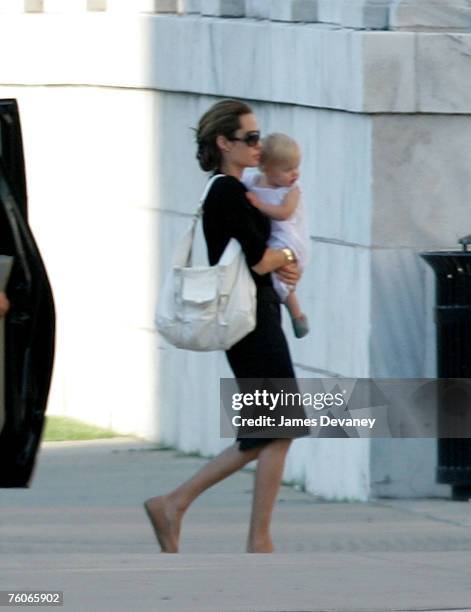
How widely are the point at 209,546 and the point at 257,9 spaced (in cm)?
346

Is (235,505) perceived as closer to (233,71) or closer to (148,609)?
(233,71)

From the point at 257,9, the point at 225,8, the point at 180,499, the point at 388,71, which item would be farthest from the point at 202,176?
the point at 180,499

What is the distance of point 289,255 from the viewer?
8289mm

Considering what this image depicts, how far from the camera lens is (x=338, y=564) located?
7773mm

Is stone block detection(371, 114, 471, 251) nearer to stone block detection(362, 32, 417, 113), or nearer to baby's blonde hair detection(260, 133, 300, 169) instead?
stone block detection(362, 32, 417, 113)

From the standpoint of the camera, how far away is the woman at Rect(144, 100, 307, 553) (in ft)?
26.9

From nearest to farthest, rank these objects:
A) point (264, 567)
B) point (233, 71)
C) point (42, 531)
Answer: point (264, 567), point (42, 531), point (233, 71)

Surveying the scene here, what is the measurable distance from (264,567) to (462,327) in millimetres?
2444

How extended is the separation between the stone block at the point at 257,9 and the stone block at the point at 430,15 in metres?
1.37

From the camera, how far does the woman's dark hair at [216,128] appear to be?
328 inches

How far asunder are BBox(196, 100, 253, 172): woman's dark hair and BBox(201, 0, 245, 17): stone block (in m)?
3.33

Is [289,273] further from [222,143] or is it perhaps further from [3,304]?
[3,304]

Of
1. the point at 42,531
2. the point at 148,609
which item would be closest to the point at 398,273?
the point at 42,531

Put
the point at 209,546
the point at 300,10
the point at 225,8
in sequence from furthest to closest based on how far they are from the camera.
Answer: the point at 225,8 → the point at 300,10 → the point at 209,546
